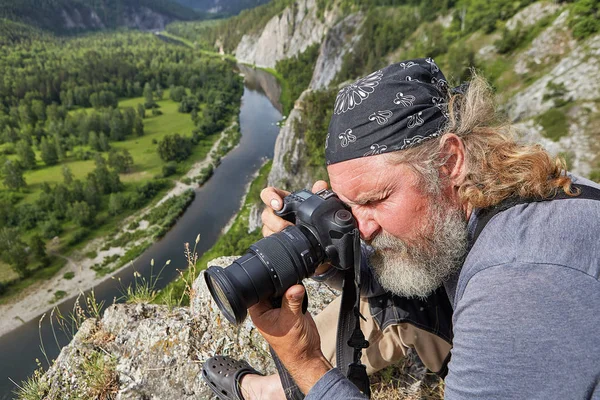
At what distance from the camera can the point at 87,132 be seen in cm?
5009

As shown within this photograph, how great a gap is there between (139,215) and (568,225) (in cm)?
3550

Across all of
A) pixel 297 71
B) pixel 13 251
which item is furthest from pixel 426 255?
pixel 297 71

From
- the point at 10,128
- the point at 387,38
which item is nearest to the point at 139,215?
the point at 10,128

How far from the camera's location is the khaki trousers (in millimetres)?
2232

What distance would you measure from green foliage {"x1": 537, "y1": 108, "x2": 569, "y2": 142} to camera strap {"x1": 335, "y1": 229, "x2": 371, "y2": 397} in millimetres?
12815

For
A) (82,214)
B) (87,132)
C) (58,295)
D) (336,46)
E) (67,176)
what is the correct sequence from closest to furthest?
(58,295)
(82,214)
(67,176)
(87,132)
(336,46)

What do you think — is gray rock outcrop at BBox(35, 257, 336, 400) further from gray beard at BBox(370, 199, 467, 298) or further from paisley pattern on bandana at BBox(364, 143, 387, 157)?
paisley pattern on bandana at BBox(364, 143, 387, 157)

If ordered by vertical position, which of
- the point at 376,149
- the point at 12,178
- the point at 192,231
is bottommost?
the point at 192,231

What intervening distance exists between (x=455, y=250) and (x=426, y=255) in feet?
0.49

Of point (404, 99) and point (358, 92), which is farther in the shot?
point (358, 92)

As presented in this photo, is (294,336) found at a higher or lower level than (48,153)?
higher

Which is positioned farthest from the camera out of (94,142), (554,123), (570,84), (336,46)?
(336,46)

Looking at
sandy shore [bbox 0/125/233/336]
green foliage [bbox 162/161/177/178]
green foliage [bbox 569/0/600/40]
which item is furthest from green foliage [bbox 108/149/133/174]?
green foliage [bbox 569/0/600/40]

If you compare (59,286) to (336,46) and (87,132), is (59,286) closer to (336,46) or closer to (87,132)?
(87,132)
